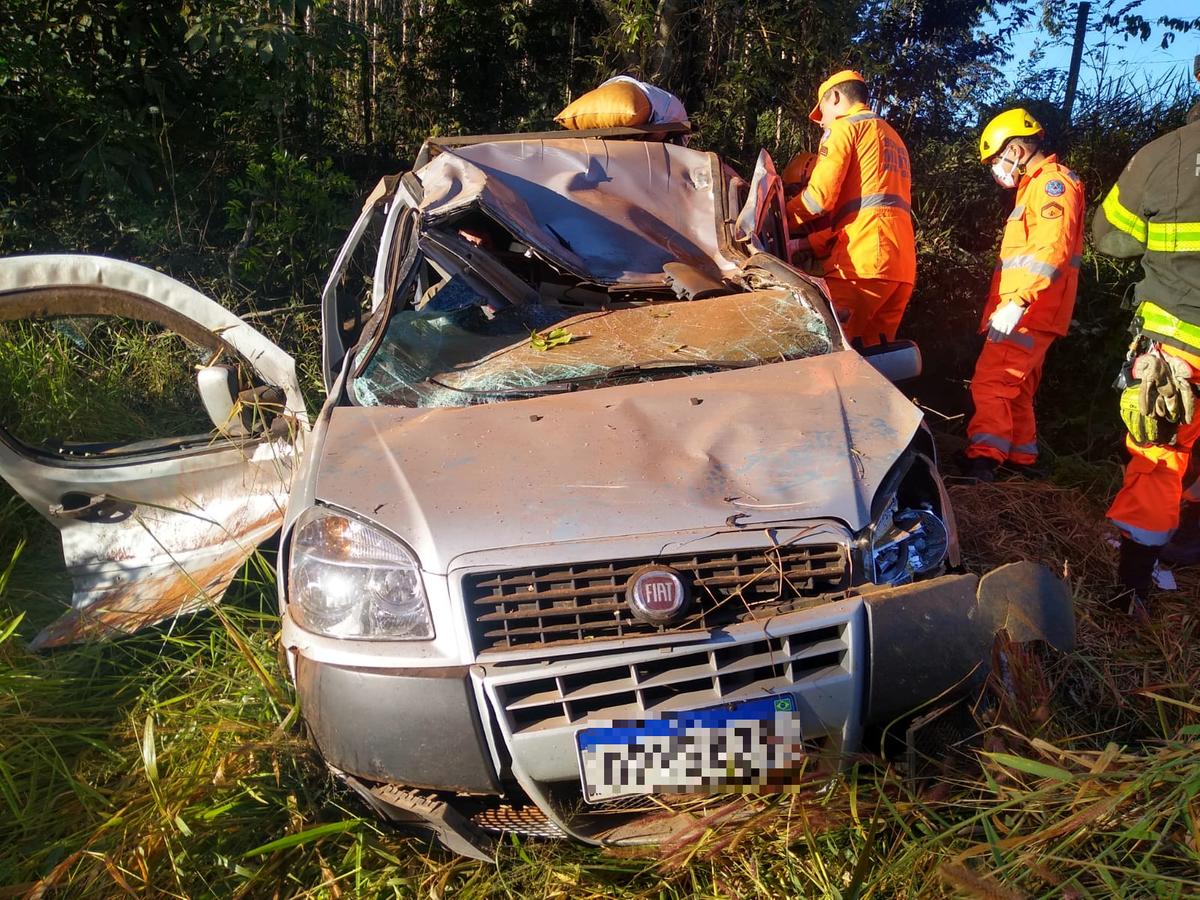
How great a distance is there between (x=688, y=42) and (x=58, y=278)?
508 centimetres

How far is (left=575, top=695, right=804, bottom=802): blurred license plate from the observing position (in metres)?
1.77

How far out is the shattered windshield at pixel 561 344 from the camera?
261cm

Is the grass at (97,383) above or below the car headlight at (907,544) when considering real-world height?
below

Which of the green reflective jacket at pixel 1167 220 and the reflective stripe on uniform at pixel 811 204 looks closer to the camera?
the green reflective jacket at pixel 1167 220

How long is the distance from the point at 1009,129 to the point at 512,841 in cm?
391

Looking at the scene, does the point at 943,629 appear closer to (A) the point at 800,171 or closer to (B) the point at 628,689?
(B) the point at 628,689

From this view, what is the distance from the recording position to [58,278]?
287 centimetres

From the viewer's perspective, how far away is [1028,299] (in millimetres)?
3910

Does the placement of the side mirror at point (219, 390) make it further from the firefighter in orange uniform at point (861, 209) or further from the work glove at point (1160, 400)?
the work glove at point (1160, 400)

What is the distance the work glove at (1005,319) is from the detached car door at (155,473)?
305 centimetres

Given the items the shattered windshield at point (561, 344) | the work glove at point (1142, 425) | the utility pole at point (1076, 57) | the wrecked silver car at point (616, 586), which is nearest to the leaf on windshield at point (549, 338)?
the shattered windshield at point (561, 344)

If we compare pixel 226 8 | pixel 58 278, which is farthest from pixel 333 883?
pixel 226 8

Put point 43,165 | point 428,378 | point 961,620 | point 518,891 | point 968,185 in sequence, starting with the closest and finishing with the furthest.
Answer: point 961,620
point 518,891
point 428,378
point 43,165
point 968,185

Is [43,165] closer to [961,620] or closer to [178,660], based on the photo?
[178,660]
